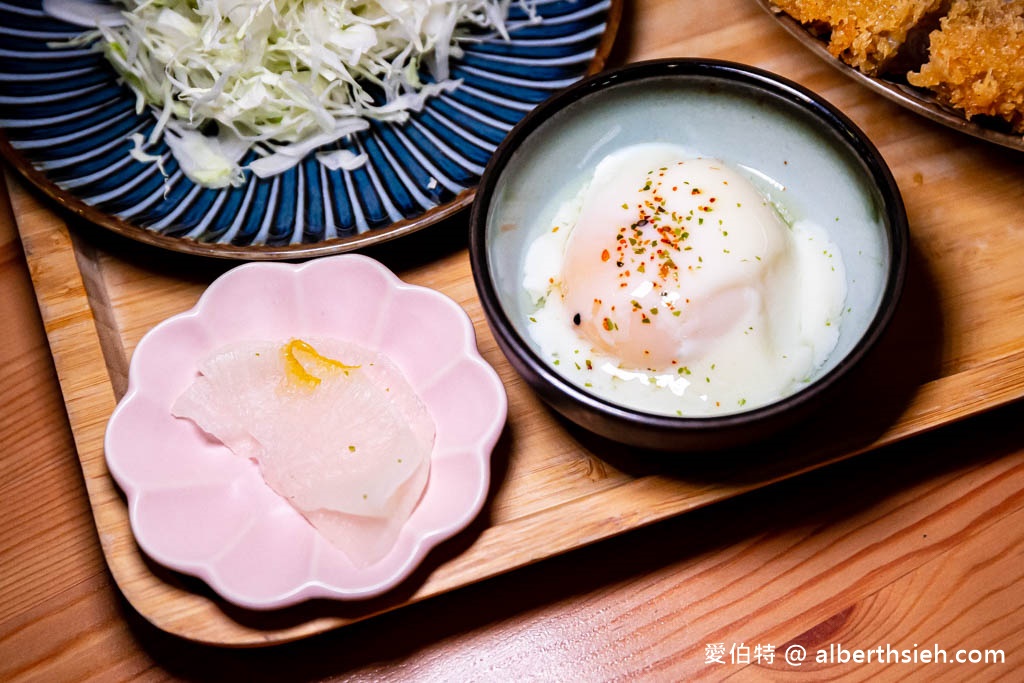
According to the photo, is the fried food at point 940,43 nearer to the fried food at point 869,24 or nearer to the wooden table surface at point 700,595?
the fried food at point 869,24

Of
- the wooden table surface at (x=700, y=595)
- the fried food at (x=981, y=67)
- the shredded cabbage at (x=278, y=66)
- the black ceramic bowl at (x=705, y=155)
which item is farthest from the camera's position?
the shredded cabbage at (x=278, y=66)

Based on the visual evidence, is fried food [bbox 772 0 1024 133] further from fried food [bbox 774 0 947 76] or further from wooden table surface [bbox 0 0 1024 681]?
wooden table surface [bbox 0 0 1024 681]

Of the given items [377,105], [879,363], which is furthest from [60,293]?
[879,363]

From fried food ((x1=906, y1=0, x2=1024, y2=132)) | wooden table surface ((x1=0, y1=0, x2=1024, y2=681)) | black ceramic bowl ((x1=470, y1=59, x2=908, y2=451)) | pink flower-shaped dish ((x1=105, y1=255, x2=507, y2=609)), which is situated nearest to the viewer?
black ceramic bowl ((x1=470, y1=59, x2=908, y2=451))

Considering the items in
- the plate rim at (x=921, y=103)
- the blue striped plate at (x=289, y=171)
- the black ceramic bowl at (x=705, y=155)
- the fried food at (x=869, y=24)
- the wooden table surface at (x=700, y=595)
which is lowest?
the wooden table surface at (x=700, y=595)

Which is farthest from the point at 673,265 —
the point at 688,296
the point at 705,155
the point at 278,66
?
the point at 278,66

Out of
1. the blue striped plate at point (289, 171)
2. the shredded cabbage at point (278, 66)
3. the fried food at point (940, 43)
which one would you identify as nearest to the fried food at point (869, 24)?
the fried food at point (940, 43)

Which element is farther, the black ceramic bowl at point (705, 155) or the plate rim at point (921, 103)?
the plate rim at point (921, 103)

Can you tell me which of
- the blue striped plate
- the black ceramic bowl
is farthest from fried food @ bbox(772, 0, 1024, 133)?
the blue striped plate
